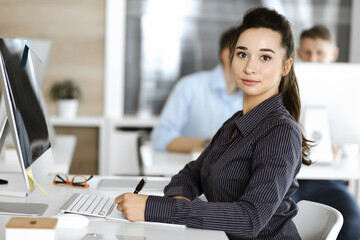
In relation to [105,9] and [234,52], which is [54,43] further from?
[234,52]

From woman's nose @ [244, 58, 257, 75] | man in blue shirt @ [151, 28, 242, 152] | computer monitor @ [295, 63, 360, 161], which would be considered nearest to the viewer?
woman's nose @ [244, 58, 257, 75]

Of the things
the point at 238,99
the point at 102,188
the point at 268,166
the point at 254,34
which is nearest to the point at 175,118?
the point at 238,99

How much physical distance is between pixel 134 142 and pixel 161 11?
4.11 feet

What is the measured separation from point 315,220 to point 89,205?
775 mm

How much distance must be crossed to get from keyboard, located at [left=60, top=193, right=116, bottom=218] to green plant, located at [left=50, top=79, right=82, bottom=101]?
2939mm

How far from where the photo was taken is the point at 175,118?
328cm

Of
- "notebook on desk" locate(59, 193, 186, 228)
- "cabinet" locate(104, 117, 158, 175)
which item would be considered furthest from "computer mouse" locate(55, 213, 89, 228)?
"cabinet" locate(104, 117, 158, 175)

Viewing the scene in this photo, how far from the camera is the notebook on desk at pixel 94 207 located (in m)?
1.48

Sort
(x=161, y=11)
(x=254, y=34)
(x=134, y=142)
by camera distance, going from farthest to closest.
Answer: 1. (x=161, y=11)
2. (x=134, y=142)
3. (x=254, y=34)

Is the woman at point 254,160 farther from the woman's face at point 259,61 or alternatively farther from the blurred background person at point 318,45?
the blurred background person at point 318,45

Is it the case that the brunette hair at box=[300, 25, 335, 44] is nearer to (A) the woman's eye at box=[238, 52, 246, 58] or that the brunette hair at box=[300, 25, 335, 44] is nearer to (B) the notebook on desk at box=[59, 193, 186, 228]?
(A) the woman's eye at box=[238, 52, 246, 58]

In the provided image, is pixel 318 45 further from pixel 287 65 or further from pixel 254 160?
pixel 254 160

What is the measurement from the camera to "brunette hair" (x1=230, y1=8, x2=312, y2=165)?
1.65 meters

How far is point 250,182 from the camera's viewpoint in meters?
1.42
